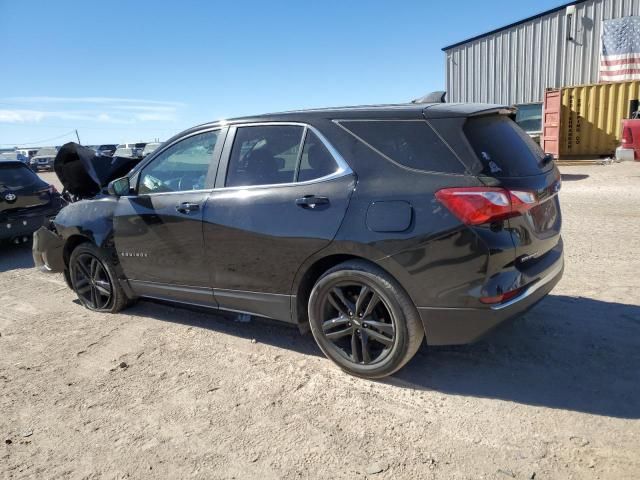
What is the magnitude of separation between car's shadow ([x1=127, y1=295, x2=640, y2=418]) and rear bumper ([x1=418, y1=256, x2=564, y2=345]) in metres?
0.14

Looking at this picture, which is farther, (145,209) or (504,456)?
(145,209)

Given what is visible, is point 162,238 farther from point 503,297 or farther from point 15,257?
point 15,257

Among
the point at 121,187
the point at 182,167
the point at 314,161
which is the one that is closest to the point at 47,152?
the point at 121,187

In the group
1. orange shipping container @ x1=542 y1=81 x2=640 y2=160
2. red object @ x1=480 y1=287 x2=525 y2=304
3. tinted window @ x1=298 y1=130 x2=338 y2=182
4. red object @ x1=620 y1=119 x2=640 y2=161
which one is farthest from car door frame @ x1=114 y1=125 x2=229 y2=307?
orange shipping container @ x1=542 y1=81 x2=640 y2=160

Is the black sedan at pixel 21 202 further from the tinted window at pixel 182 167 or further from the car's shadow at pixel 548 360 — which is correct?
the car's shadow at pixel 548 360

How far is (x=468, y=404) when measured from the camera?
9.69 feet

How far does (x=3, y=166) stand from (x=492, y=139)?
8097 millimetres

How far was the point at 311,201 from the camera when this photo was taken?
3225 mm

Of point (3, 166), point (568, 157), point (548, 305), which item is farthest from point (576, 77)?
point (3, 166)

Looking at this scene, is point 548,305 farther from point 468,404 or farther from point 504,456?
point 504,456

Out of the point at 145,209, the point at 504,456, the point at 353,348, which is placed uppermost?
the point at 145,209

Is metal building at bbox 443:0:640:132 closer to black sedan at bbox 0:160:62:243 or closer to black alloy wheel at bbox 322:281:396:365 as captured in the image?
black sedan at bbox 0:160:62:243

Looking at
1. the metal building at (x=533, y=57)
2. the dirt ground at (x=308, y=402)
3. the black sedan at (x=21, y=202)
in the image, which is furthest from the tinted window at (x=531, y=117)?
the black sedan at (x=21, y=202)

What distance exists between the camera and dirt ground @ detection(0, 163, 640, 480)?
99.3 inches
